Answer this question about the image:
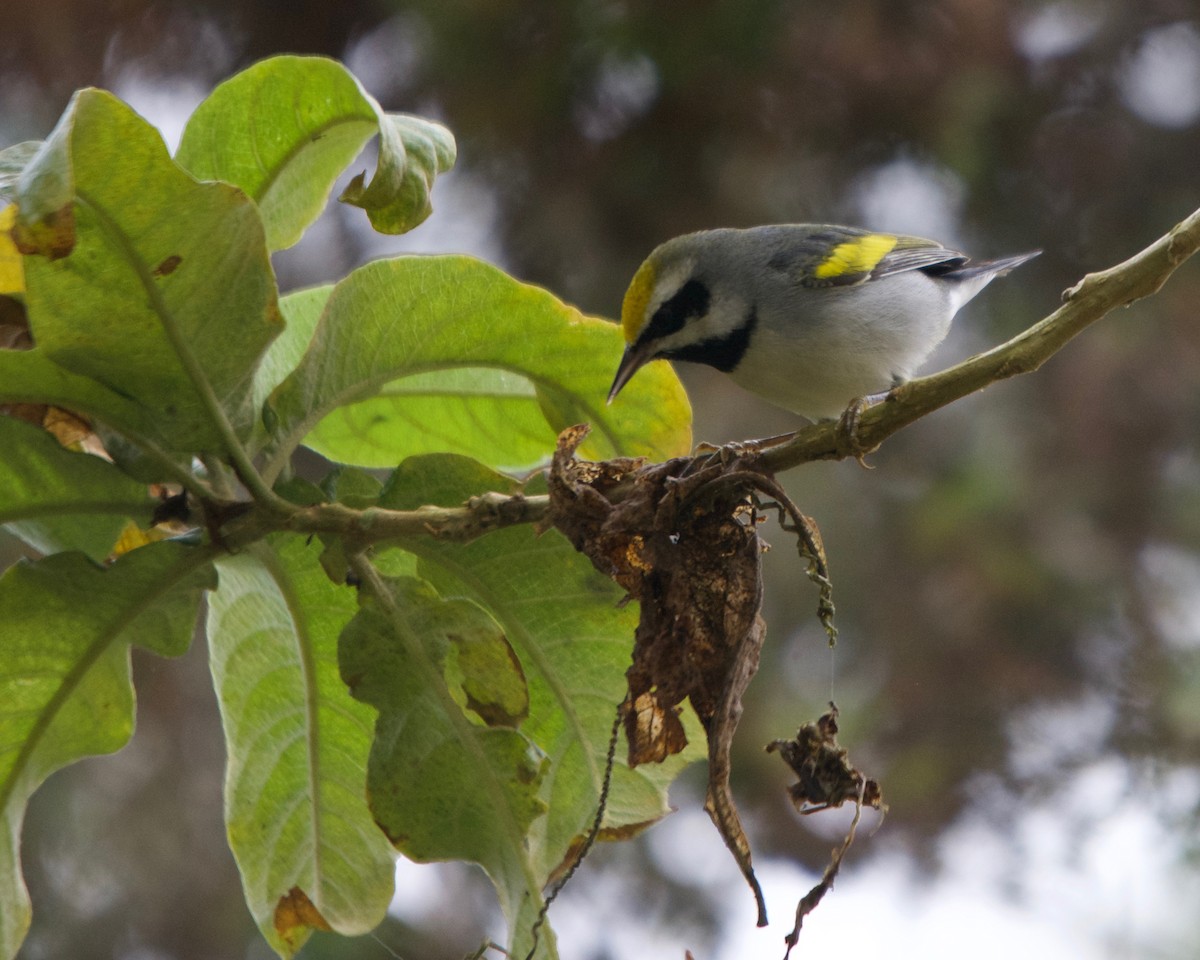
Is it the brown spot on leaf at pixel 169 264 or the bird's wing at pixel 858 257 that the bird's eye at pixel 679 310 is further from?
the brown spot on leaf at pixel 169 264

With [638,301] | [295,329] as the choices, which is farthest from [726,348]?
[295,329]

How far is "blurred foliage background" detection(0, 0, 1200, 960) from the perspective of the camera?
409 cm

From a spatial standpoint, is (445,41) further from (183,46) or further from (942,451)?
(942,451)

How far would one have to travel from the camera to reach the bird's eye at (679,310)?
241cm

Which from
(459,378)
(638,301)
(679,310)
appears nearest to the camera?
(459,378)

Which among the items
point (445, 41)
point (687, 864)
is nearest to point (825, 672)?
point (687, 864)

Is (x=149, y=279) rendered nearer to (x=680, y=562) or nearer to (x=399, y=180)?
(x=399, y=180)

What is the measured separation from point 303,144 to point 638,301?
97 centimetres

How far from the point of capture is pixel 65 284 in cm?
128

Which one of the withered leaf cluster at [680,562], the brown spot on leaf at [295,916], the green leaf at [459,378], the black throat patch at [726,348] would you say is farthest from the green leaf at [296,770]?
the black throat patch at [726,348]

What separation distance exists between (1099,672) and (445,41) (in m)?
3.25

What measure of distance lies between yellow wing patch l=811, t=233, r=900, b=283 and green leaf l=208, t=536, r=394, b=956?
1.51m

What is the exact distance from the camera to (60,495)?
1.49m

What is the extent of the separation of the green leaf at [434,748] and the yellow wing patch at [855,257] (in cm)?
151
